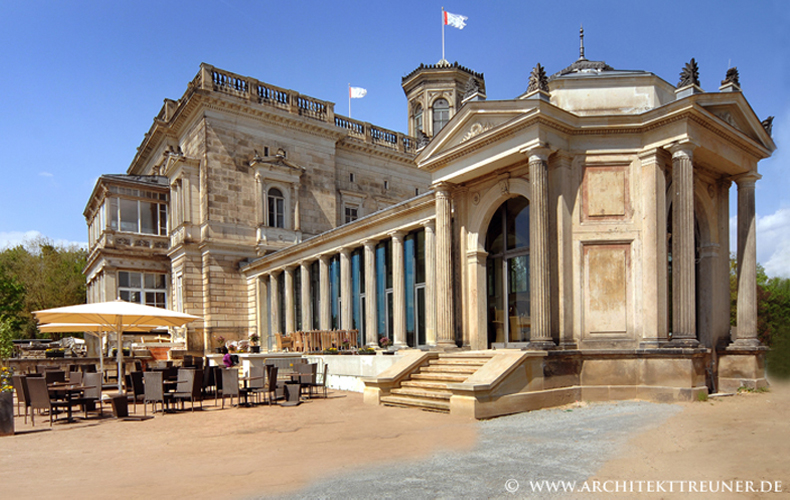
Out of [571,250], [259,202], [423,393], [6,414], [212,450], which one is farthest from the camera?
[259,202]

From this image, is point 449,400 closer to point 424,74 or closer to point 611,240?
point 611,240

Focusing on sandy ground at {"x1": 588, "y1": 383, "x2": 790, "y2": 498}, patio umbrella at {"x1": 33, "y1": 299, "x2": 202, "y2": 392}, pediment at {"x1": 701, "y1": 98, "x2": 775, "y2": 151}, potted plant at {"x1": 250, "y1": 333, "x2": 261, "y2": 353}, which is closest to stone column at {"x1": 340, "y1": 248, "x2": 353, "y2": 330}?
potted plant at {"x1": 250, "y1": 333, "x2": 261, "y2": 353}

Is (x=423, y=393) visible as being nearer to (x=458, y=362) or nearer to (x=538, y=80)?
(x=458, y=362)

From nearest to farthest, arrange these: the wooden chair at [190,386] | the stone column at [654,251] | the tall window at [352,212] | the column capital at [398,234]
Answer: the stone column at [654,251] < the wooden chair at [190,386] < the column capital at [398,234] < the tall window at [352,212]

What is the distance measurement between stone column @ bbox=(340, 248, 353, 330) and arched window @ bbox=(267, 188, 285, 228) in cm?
887

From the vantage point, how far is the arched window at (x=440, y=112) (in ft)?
122

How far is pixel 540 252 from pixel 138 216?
25.2 metres

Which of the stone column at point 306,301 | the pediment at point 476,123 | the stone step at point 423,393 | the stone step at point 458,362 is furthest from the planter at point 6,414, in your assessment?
the stone column at point 306,301

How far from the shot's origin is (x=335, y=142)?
32500 mm

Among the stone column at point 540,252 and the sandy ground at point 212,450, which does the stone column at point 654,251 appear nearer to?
the stone column at point 540,252

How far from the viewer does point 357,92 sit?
36688mm

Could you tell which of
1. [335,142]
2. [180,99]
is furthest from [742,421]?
[180,99]

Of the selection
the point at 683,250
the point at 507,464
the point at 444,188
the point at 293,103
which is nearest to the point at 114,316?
the point at 444,188

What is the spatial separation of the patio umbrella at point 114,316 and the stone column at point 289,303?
413 inches
